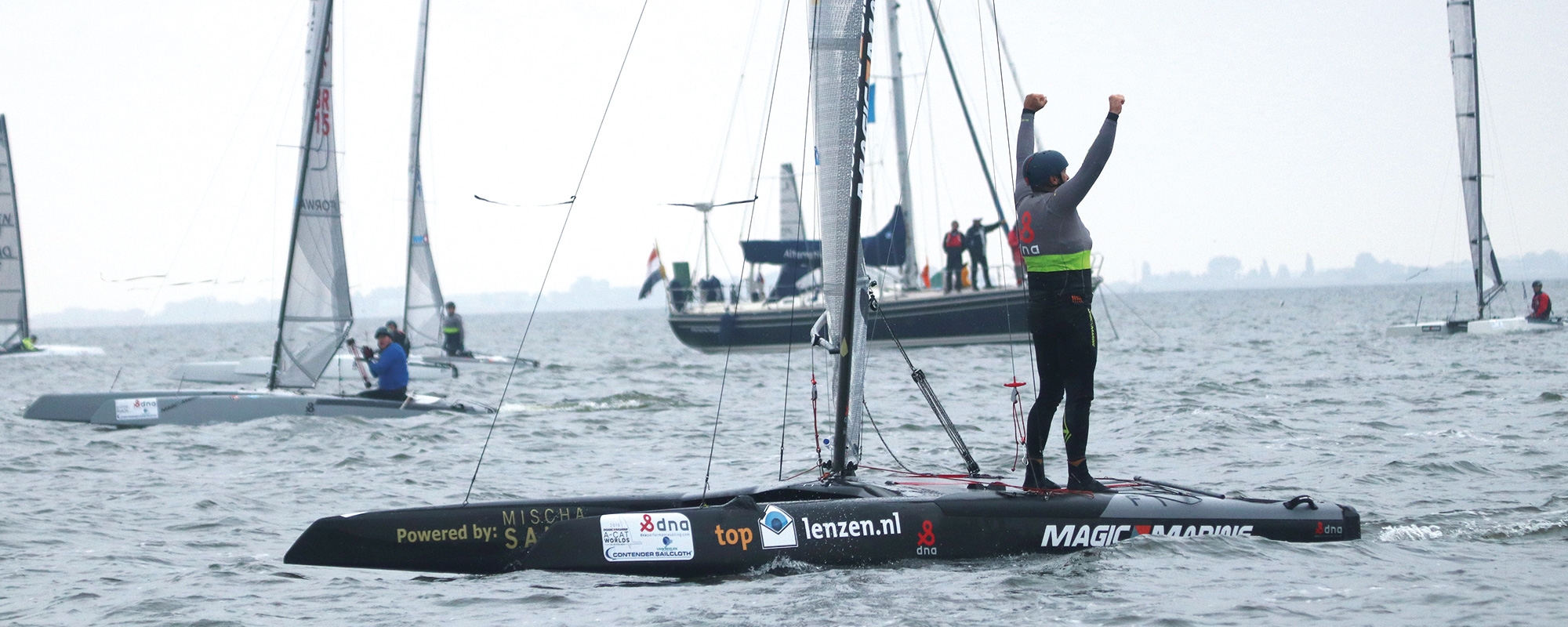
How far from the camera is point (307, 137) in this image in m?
17.1

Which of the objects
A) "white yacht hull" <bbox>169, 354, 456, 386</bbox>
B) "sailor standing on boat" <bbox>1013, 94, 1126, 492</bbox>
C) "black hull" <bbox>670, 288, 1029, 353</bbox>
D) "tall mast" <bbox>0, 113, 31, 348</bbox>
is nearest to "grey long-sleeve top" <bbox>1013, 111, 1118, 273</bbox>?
"sailor standing on boat" <bbox>1013, 94, 1126, 492</bbox>

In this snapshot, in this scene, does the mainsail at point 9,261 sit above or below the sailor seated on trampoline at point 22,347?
above

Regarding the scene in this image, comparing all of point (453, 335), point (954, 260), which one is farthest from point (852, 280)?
point (453, 335)

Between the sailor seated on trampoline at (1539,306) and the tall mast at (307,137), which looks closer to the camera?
the tall mast at (307,137)

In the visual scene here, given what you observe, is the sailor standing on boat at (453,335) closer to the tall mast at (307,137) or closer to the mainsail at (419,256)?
the mainsail at (419,256)

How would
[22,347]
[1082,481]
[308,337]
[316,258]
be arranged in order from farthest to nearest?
[22,347]
[316,258]
[308,337]
[1082,481]

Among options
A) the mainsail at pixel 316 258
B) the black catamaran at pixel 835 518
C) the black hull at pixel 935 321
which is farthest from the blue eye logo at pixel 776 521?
the black hull at pixel 935 321

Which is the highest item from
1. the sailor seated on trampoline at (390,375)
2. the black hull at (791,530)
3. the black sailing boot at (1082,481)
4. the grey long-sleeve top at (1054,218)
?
the grey long-sleeve top at (1054,218)

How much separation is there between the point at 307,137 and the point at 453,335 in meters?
10.2

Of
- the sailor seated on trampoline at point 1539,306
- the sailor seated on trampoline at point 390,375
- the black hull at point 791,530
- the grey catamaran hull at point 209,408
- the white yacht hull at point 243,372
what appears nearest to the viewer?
the black hull at point 791,530

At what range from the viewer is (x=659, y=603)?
240 inches

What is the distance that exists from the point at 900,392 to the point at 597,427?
16.0 feet

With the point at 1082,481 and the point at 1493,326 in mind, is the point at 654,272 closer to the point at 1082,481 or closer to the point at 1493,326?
the point at 1493,326

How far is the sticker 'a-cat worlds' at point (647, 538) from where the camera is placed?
664 cm
